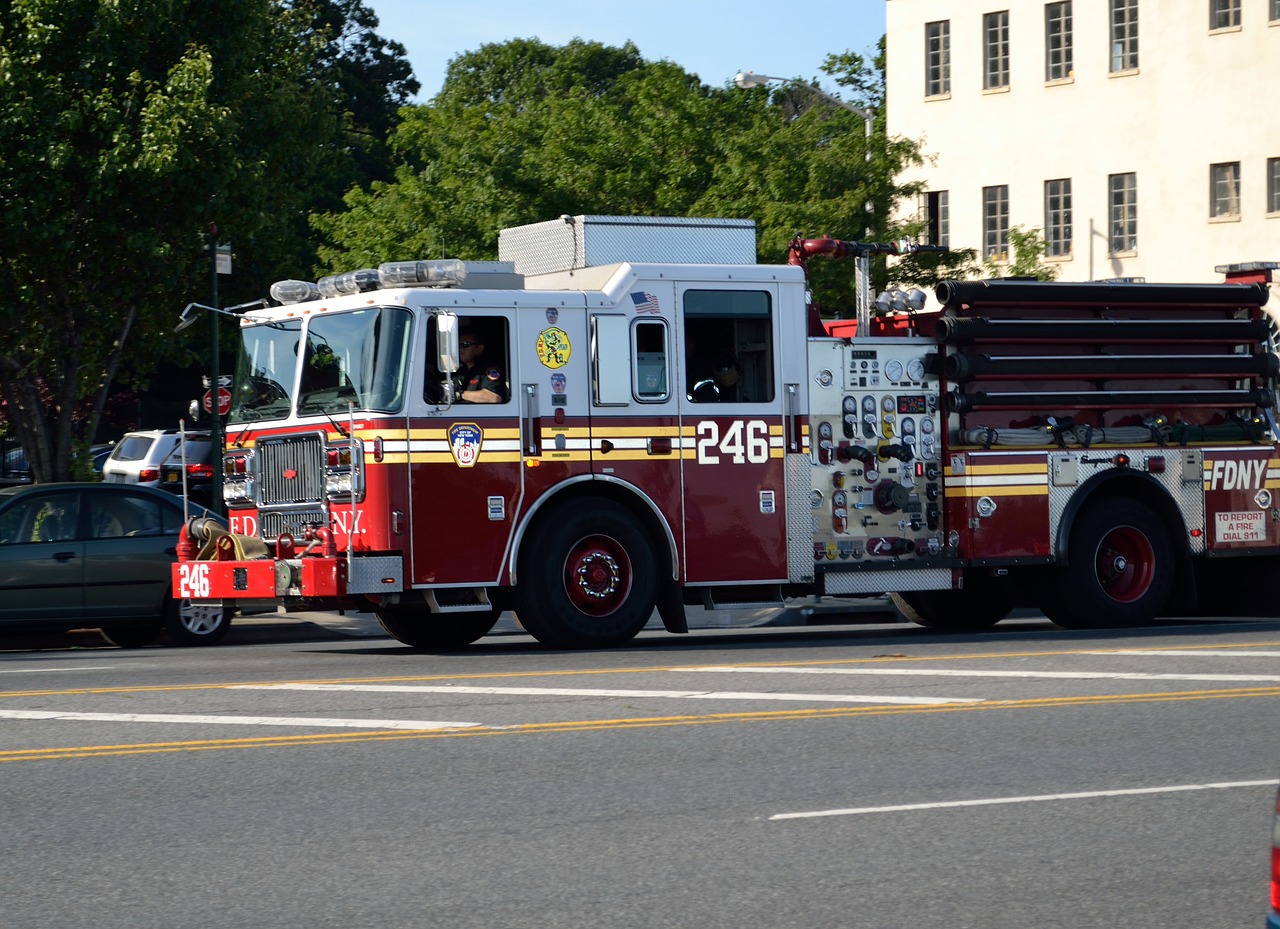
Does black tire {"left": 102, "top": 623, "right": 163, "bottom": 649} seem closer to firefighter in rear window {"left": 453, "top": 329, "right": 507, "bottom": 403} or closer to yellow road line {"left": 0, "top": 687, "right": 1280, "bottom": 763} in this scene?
firefighter in rear window {"left": 453, "top": 329, "right": 507, "bottom": 403}

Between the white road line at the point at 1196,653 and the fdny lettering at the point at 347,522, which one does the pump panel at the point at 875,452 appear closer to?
the white road line at the point at 1196,653

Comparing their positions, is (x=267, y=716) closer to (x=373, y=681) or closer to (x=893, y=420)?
(x=373, y=681)

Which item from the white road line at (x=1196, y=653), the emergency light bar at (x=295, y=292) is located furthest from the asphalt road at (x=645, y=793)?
the emergency light bar at (x=295, y=292)

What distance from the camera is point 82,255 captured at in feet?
73.3

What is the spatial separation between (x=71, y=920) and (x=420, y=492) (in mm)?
8188

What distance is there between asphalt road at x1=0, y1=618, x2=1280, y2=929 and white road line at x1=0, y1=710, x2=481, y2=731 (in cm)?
4

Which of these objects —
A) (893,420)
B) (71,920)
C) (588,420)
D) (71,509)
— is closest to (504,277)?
(588,420)

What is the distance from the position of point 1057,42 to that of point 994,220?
436 centimetres

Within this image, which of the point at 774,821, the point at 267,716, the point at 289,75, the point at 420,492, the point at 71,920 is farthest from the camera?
the point at 289,75

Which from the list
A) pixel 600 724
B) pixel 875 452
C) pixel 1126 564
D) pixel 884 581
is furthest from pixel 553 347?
pixel 1126 564

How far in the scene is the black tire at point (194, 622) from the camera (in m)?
17.2

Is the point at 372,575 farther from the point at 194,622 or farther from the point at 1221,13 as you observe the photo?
the point at 1221,13

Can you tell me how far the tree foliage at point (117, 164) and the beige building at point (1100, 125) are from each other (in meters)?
19.1

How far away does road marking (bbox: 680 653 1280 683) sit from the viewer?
41.2 ft
